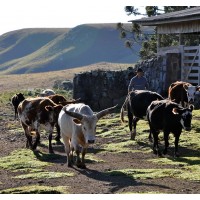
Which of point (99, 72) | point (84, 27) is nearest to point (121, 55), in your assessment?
point (84, 27)

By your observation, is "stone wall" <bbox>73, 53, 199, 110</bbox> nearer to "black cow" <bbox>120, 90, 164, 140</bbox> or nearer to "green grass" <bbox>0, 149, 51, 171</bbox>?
"black cow" <bbox>120, 90, 164, 140</bbox>

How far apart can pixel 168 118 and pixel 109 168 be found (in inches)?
88.1

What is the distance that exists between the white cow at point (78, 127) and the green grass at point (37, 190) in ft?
6.22

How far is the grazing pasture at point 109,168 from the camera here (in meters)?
11.0

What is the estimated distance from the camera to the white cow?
1271cm

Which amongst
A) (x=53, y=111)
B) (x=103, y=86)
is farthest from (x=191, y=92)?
(x=103, y=86)

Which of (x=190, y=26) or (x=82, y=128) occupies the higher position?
(x=190, y=26)

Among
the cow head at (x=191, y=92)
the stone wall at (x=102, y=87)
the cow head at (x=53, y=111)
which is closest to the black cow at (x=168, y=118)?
the cow head at (x=53, y=111)

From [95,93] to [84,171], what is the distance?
16.2 meters

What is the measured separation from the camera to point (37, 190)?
35.2 feet

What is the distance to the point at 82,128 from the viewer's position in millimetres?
12984

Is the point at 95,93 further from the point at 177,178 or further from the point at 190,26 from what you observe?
the point at 177,178

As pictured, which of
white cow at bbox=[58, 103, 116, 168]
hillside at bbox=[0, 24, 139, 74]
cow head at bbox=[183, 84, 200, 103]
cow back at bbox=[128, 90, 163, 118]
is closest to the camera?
white cow at bbox=[58, 103, 116, 168]

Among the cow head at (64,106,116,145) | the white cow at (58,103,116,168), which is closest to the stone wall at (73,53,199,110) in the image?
the white cow at (58,103,116,168)
